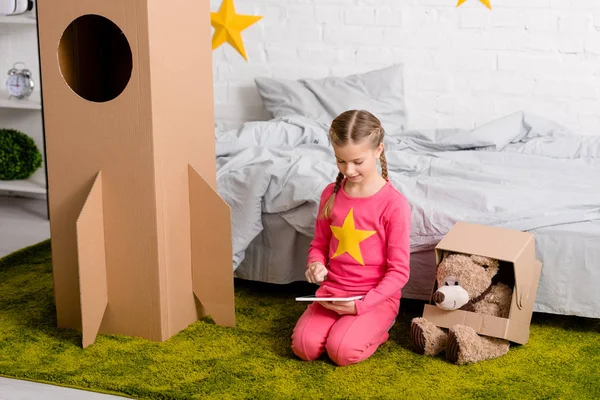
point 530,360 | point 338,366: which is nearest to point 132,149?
point 338,366

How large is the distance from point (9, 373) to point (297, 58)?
2.18 meters

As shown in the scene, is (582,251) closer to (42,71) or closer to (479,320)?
(479,320)

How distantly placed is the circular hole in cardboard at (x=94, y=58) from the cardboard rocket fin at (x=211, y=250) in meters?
0.41

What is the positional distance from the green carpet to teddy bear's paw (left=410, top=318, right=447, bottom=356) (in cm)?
3

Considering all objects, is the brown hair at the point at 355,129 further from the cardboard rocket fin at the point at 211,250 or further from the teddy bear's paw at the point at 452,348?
the teddy bear's paw at the point at 452,348

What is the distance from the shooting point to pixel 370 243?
2.13 metres

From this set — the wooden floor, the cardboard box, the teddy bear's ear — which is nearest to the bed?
the cardboard box

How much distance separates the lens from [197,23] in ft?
7.20

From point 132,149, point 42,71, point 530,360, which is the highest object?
point 42,71

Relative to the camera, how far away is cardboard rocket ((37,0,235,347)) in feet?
6.79

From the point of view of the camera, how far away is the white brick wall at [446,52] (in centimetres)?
343

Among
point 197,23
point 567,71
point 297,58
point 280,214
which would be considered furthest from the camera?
point 297,58

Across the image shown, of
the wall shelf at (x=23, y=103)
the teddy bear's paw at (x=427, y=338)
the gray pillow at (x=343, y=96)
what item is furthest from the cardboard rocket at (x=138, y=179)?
the wall shelf at (x=23, y=103)

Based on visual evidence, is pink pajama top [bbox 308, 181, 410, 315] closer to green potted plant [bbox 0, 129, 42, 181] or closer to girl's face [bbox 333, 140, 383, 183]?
girl's face [bbox 333, 140, 383, 183]
